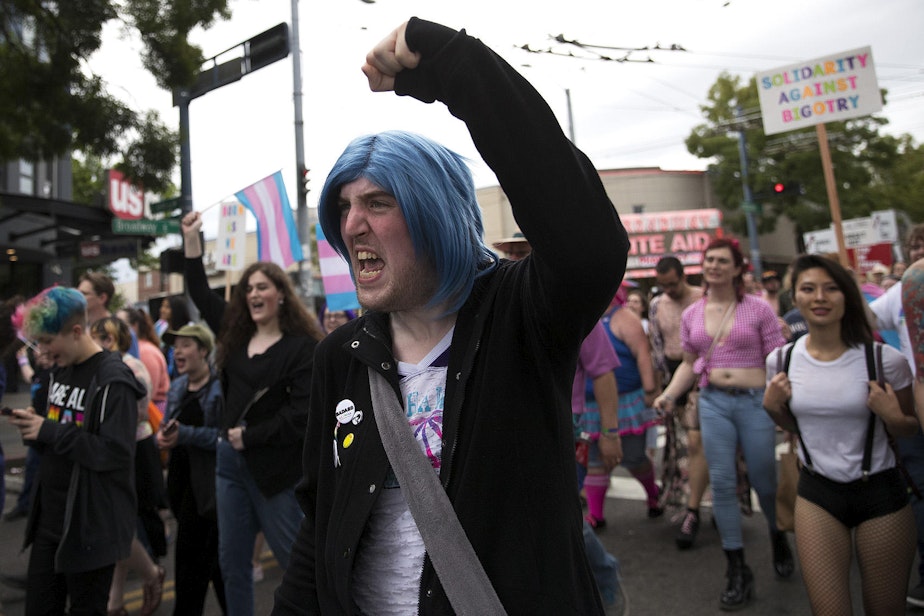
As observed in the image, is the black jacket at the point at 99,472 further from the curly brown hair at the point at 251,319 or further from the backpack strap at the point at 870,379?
the backpack strap at the point at 870,379

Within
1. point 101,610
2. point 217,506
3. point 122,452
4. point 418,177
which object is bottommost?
point 101,610

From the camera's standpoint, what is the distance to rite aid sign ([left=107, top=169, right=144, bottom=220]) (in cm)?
1889

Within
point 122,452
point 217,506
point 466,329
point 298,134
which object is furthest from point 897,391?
point 298,134

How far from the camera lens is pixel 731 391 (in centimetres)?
479

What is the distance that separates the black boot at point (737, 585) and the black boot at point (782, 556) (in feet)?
1.22

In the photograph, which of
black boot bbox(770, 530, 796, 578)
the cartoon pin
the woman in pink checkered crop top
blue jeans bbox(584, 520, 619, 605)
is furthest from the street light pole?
the cartoon pin

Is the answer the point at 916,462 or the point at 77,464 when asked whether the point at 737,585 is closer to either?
the point at 916,462

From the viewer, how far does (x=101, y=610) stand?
354cm

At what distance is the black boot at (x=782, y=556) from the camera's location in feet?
15.3

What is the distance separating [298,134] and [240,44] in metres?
3.86

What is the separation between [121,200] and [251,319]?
57.1 feet

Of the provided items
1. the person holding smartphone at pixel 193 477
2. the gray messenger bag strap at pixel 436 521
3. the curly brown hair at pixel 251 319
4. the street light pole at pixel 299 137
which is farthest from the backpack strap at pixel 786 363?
the street light pole at pixel 299 137

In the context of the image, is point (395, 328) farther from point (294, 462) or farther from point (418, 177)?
point (294, 462)

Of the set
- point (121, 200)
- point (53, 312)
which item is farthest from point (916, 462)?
point (121, 200)
